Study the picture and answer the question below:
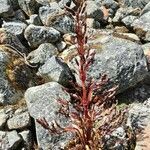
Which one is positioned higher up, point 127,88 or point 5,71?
point 5,71

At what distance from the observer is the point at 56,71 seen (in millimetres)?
10570

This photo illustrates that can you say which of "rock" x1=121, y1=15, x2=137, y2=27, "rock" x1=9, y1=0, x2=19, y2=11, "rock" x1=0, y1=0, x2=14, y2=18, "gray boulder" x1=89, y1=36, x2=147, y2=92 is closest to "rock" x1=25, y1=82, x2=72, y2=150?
"gray boulder" x1=89, y1=36, x2=147, y2=92

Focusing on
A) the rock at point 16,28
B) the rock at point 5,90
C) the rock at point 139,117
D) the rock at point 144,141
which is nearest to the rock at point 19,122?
the rock at point 5,90

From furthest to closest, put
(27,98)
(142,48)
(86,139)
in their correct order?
1. (142,48)
2. (27,98)
3. (86,139)

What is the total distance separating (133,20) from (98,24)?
1.02 metres

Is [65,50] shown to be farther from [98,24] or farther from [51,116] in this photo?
[51,116]

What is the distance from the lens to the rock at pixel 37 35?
11719 millimetres

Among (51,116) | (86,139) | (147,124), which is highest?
(86,139)

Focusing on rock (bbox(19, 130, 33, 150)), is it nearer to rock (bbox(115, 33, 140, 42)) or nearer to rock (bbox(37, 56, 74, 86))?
rock (bbox(37, 56, 74, 86))

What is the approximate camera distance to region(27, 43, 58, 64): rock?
1136 cm

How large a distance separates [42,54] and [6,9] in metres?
2.11

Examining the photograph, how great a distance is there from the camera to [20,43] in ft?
38.8

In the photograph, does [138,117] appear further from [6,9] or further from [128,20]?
[6,9]

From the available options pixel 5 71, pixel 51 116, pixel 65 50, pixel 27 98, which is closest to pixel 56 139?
pixel 51 116
